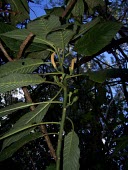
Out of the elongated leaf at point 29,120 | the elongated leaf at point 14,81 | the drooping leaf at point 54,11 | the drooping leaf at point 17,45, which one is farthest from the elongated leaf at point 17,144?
the drooping leaf at point 54,11

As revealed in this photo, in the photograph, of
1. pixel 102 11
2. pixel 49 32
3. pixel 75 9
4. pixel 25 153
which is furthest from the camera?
pixel 25 153

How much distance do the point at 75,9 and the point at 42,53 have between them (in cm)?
51

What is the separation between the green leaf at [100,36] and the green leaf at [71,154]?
0.86 feet

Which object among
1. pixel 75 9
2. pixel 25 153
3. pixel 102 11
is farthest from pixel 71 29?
pixel 25 153

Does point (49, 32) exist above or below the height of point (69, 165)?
above

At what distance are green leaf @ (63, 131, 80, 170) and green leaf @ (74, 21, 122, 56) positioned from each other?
10.4 inches

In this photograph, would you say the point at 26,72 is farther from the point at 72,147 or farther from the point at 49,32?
the point at 72,147

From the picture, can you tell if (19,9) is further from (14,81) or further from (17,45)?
(14,81)

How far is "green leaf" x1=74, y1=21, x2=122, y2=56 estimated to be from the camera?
61cm

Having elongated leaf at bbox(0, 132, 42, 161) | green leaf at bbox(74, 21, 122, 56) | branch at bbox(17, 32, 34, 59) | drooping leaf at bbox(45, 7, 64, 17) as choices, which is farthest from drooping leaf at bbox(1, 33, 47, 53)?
drooping leaf at bbox(45, 7, 64, 17)

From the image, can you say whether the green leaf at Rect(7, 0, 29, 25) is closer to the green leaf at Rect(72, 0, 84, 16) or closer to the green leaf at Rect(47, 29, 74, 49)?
the green leaf at Rect(72, 0, 84, 16)

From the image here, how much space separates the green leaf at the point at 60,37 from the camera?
63 centimetres

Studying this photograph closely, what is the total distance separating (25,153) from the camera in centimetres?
371

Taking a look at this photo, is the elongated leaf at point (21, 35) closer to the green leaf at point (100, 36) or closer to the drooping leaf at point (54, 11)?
the green leaf at point (100, 36)
